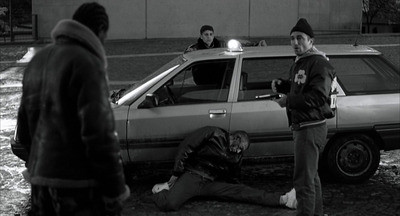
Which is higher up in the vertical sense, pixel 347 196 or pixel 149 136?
pixel 149 136

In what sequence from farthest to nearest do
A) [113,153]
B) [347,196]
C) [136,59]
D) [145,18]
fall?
1. [145,18]
2. [136,59]
3. [347,196]
4. [113,153]

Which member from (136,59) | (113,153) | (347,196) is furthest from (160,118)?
(136,59)

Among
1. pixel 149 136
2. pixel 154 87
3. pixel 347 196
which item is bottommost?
pixel 347 196

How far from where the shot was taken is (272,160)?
686cm

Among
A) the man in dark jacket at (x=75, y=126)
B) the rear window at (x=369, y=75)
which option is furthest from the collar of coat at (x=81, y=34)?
the rear window at (x=369, y=75)

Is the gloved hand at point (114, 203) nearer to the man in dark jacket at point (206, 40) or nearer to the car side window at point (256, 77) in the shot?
the car side window at point (256, 77)

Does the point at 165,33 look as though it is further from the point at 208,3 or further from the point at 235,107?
the point at 235,107

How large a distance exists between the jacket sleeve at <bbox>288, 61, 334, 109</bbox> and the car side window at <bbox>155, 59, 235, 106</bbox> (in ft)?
5.70

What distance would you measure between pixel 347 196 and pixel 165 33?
56.5 feet

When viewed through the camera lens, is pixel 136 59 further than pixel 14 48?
No

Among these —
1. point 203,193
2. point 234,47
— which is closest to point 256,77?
point 234,47

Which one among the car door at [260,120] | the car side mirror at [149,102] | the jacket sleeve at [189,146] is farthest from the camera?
the car door at [260,120]

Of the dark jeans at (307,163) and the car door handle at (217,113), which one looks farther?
the car door handle at (217,113)

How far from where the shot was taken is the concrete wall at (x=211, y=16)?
22734mm
